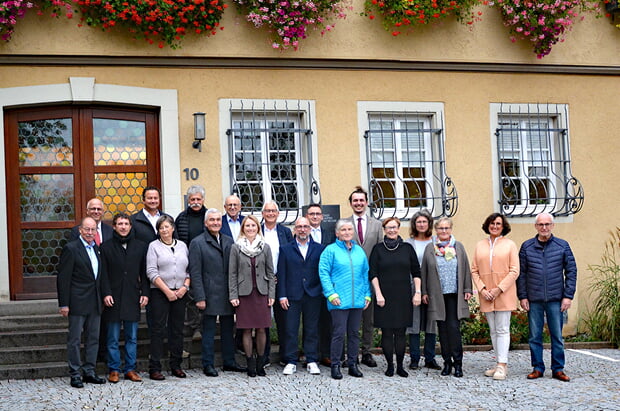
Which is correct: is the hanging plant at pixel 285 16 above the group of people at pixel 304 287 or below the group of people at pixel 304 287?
above

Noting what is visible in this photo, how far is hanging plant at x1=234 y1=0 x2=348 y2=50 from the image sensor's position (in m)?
9.95

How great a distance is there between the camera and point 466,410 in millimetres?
6652

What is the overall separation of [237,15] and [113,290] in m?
4.00

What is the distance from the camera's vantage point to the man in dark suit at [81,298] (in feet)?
24.8

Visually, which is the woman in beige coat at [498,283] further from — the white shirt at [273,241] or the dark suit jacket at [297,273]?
the white shirt at [273,241]

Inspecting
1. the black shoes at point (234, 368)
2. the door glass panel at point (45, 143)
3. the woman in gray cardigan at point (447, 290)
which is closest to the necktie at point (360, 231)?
the woman in gray cardigan at point (447, 290)

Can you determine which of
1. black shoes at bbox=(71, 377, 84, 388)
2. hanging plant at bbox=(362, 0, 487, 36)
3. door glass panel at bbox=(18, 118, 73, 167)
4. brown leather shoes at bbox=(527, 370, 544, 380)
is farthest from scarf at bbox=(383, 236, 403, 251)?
door glass panel at bbox=(18, 118, 73, 167)

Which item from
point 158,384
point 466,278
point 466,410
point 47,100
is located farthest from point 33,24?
point 466,410

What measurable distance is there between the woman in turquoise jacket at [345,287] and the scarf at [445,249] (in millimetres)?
735

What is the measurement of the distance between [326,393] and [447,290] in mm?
1675

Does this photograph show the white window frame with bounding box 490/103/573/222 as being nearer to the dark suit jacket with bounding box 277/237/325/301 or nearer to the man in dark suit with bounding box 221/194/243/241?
the dark suit jacket with bounding box 277/237/325/301

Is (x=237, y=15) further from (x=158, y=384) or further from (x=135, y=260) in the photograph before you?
(x=158, y=384)

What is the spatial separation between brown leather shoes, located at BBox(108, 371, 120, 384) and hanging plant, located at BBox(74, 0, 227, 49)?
3.94 meters

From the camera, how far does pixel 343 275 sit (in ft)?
26.1
